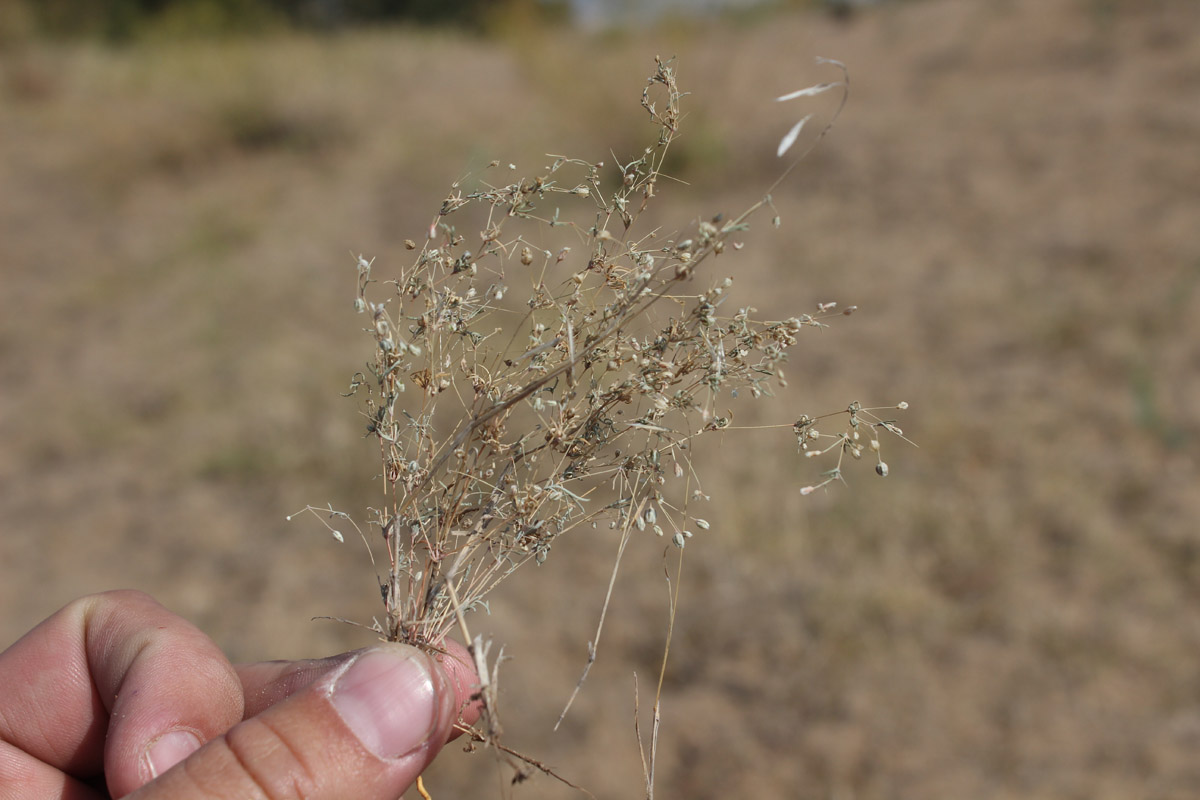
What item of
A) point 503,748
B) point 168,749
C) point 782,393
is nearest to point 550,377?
point 503,748

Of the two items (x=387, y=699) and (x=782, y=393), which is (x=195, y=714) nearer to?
(x=387, y=699)

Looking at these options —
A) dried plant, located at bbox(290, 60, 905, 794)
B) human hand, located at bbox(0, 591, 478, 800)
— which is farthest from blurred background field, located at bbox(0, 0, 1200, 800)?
dried plant, located at bbox(290, 60, 905, 794)

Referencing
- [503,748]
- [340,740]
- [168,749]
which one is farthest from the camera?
[168,749]

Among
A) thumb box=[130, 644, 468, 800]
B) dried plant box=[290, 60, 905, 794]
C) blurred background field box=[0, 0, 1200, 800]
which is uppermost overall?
dried plant box=[290, 60, 905, 794]

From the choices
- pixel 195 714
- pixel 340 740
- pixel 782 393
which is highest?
pixel 340 740

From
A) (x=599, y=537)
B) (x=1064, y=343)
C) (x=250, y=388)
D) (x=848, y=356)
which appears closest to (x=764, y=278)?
(x=848, y=356)

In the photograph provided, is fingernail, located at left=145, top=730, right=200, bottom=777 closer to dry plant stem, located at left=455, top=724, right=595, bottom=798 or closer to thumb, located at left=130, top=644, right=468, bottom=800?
thumb, located at left=130, top=644, right=468, bottom=800

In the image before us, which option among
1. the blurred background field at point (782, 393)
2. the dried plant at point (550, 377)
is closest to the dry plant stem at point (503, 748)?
the dried plant at point (550, 377)
